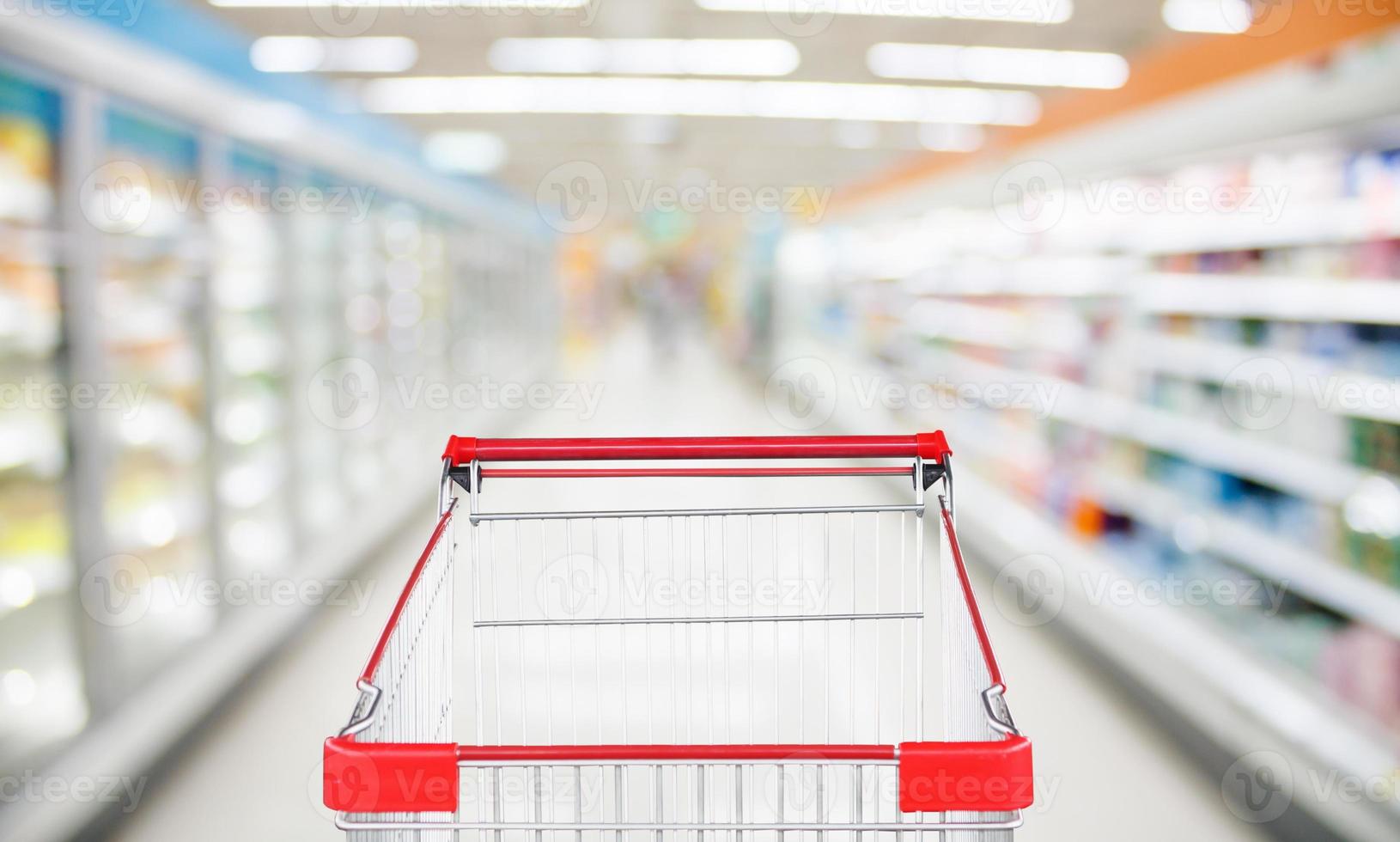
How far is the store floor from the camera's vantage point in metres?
3.02

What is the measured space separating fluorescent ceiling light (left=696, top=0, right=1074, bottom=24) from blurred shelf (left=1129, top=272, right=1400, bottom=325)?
4.22 feet

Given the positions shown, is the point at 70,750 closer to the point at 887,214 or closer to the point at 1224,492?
the point at 1224,492

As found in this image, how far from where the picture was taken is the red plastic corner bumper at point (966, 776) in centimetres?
120

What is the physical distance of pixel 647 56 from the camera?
16.6 ft

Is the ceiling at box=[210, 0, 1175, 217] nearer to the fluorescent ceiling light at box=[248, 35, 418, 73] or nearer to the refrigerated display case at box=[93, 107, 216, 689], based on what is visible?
the fluorescent ceiling light at box=[248, 35, 418, 73]

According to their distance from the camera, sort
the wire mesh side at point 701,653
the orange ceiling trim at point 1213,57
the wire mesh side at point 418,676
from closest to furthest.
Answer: the wire mesh side at point 418,676 < the wire mesh side at point 701,653 < the orange ceiling trim at point 1213,57

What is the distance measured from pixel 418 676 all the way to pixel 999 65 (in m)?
4.61

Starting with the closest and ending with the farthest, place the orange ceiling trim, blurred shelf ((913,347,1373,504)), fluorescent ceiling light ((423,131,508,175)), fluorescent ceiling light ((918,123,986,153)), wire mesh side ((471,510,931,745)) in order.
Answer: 1. wire mesh side ((471,510,931,745))
2. the orange ceiling trim
3. blurred shelf ((913,347,1373,504))
4. fluorescent ceiling light ((918,123,986,153))
5. fluorescent ceiling light ((423,131,508,175))

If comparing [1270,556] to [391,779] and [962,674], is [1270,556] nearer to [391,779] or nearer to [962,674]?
[962,674]

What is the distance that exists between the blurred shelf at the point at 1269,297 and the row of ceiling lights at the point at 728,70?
3.50 ft

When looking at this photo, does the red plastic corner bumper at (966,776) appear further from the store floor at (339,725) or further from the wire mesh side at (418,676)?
the store floor at (339,725)

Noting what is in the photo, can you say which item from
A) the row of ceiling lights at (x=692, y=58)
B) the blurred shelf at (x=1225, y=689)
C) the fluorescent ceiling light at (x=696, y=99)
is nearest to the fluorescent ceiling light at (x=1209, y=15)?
the row of ceiling lights at (x=692, y=58)

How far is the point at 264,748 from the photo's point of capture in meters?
3.51

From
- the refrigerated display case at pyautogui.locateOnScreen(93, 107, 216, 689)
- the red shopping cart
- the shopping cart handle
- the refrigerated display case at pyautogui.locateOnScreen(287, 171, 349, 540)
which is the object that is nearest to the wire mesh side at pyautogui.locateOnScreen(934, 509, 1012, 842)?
the red shopping cart
